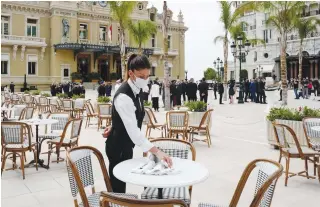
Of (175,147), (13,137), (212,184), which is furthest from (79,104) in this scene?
(175,147)

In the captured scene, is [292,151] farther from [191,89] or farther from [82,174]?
[191,89]

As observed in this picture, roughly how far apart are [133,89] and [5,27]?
3683cm

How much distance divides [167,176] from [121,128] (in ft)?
2.18

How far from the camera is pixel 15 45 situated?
34.8m

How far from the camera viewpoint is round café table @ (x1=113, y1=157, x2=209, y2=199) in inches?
94.2

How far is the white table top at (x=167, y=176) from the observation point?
2393 mm

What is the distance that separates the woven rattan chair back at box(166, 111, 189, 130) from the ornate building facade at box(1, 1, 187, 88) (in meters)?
26.9

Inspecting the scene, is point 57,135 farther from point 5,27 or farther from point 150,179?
point 5,27

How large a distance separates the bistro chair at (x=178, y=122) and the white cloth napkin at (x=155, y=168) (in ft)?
15.3

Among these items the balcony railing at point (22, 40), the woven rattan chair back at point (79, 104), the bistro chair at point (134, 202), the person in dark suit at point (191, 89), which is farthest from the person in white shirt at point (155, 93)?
the balcony railing at point (22, 40)

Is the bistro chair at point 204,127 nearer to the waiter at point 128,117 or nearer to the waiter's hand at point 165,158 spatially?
the waiter at point 128,117

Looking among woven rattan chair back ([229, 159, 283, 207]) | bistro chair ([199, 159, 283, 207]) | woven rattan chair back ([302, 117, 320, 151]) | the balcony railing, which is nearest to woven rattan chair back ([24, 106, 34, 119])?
woven rattan chair back ([302, 117, 320, 151])

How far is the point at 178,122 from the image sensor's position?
24.6 ft

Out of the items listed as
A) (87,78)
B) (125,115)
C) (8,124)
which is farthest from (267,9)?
(87,78)
